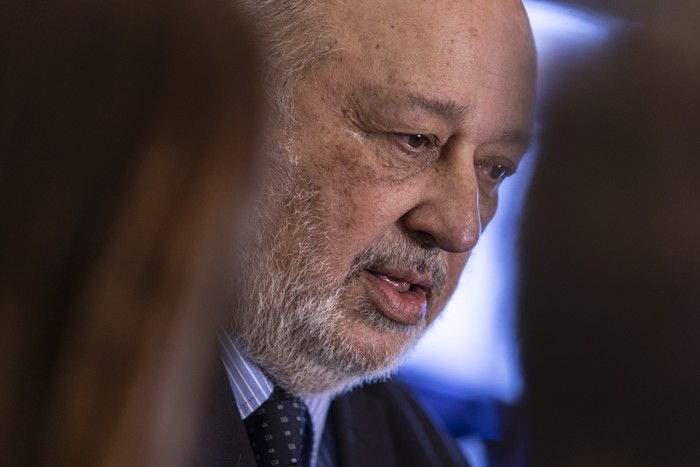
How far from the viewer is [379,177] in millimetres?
1103

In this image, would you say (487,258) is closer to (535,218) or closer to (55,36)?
Answer: (535,218)

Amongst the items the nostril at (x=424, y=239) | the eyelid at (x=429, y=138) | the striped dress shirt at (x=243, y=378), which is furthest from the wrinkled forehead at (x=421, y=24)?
the striped dress shirt at (x=243, y=378)

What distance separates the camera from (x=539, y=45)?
1.02 metres

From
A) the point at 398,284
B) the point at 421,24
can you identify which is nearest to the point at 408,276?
the point at 398,284

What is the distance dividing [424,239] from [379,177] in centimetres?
10

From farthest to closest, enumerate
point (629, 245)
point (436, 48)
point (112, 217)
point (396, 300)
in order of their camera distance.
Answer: point (396, 300)
point (436, 48)
point (629, 245)
point (112, 217)

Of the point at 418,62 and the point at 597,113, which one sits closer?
the point at 597,113

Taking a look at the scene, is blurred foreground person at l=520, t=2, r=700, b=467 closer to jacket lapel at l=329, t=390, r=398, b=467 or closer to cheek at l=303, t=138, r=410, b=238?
cheek at l=303, t=138, r=410, b=238

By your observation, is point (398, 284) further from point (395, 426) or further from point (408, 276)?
point (395, 426)

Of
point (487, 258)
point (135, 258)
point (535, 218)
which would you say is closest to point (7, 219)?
point (135, 258)

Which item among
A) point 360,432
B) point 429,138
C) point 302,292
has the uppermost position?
point 429,138

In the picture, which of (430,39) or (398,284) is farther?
(398,284)

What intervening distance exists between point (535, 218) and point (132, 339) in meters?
0.41

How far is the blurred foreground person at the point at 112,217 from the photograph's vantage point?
0.54 metres
